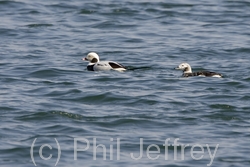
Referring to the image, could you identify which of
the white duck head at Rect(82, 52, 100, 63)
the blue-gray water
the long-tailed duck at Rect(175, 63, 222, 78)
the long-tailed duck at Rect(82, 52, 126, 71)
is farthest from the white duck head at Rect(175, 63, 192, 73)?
the white duck head at Rect(82, 52, 100, 63)

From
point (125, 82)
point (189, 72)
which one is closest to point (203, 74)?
point (189, 72)

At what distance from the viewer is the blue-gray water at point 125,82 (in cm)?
1263

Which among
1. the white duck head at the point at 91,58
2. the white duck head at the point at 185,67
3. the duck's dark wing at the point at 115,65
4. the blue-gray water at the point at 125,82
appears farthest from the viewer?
the white duck head at the point at 91,58

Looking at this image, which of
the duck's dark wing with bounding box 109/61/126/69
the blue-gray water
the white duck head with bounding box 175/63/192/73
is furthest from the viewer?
the duck's dark wing with bounding box 109/61/126/69

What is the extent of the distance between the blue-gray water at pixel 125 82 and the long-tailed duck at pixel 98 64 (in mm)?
256

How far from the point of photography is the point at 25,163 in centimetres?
1190

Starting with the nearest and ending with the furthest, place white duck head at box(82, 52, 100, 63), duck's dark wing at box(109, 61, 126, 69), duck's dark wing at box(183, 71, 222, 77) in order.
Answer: duck's dark wing at box(183, 71, 222, 77)
duck's dark wing at box(109, 61, 126, 69)
white duck head at box(82, 52, 100, 63)

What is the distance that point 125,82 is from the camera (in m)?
17.6

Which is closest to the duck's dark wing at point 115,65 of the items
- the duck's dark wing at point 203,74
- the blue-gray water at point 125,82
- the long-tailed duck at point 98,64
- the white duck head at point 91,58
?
the long-tailed duck at point 98,64

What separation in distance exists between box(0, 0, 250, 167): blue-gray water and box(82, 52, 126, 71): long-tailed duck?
0.84ft

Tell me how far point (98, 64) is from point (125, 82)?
5.26ft

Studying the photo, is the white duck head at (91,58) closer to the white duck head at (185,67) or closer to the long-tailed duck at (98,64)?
the long-tailed duck at (98,64)

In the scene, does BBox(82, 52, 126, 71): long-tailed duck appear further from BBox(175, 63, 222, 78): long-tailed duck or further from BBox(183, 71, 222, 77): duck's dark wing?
BBox(183, 71, 222, 77): duck's dark wing

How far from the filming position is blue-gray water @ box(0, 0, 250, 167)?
1263 centimetres
